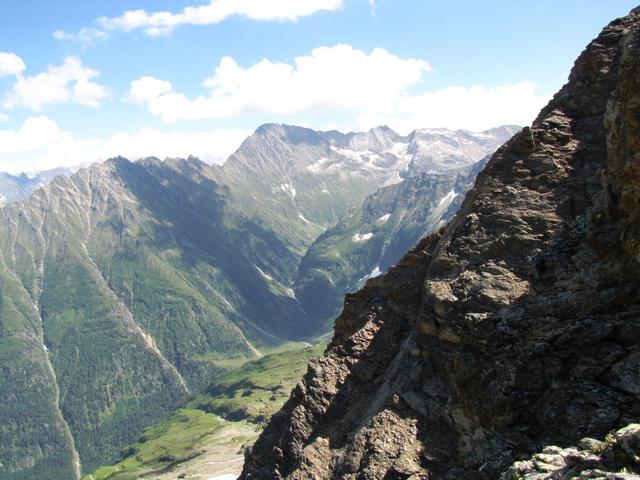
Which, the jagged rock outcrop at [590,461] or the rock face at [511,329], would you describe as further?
the rock face at [511,329]

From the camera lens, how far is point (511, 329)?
30781mm

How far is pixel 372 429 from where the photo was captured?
35.5m

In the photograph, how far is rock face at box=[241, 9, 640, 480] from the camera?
1067 inches

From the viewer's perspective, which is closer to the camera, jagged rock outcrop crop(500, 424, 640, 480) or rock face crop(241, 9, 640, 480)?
jagged rock outcrop crop(500, 424, 640, 480)

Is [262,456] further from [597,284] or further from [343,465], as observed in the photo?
[597,284]

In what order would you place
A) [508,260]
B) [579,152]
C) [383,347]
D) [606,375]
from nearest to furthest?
[606,375], [508,260], [579,152], [383,347]

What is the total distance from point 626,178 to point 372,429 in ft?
69.1

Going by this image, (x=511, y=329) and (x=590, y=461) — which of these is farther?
(x=511, y=329)

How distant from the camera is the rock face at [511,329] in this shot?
1067 inches

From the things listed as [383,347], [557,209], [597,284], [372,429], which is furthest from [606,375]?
[383,347]

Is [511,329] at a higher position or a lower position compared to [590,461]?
higher

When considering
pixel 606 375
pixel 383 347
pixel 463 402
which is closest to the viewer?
pixel 606 375

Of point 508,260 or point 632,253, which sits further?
point 508,260

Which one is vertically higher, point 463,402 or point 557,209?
point 557,209
